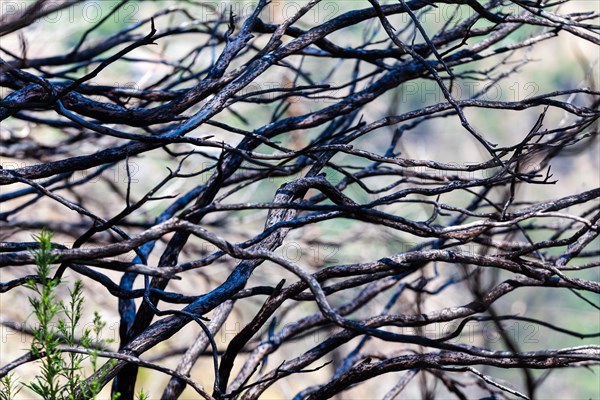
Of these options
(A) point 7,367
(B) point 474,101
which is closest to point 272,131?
(B) point 474,101

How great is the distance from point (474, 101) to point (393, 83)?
0.40 metres

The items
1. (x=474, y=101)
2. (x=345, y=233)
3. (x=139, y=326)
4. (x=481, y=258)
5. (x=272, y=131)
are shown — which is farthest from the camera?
(x=345, y=233)

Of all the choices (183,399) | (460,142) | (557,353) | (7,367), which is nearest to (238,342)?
(7,367)

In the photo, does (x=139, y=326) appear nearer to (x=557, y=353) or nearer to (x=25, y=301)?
(x=557, y=353)

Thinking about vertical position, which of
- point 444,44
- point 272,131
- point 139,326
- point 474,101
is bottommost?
point 139,326

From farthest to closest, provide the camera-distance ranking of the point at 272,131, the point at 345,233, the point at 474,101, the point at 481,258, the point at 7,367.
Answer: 1. the point at 345,233
2. the point at 272,131
3. the point at 474,101
4. the point at 481,258
5. the point at 7,367

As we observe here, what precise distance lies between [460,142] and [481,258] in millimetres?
9362

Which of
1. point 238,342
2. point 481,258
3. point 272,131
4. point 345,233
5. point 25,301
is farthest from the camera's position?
point 25,301

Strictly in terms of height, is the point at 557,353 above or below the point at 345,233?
below

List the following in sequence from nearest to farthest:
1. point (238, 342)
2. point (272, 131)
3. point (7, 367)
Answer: point (7, 367) < point (238, 342) < point (272, 131)

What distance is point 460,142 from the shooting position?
10578 millimetres

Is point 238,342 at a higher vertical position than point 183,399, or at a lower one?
lower

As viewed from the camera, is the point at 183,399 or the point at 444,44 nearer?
the point at 444,44

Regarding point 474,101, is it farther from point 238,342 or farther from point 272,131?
point 238,342
